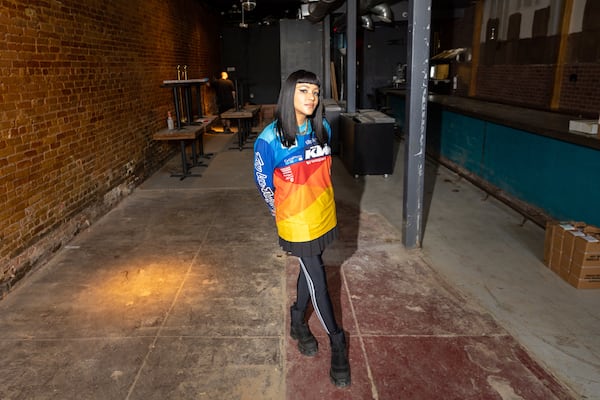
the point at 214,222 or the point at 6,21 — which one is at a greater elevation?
the point at 6,21

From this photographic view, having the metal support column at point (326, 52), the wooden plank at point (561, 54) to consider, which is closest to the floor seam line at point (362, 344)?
the wooden plank at point (561, 54)

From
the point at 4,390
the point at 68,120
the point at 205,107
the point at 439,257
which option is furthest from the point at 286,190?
the point at 205,107

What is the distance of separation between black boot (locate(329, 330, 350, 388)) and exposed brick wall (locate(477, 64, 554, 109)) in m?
6.46

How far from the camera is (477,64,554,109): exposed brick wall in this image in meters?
7.95

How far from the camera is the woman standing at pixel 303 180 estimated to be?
2213mm

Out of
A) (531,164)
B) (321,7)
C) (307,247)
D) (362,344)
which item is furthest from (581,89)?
(307,247)

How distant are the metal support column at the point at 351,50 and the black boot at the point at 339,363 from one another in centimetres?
611

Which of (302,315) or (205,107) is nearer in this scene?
(302,315)

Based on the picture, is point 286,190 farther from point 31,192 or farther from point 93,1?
point 93,1

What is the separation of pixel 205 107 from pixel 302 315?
33.3ft

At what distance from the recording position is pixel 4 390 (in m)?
2.39

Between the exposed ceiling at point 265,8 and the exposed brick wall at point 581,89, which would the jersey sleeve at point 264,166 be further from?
the exposed ceiling at point 265,8

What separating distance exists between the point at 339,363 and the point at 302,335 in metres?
0.35

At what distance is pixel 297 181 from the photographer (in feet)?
7.29
